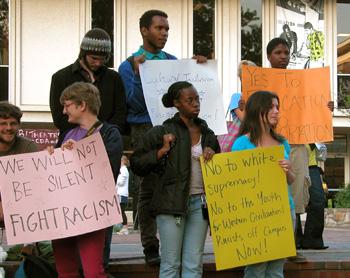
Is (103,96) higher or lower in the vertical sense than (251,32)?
lower

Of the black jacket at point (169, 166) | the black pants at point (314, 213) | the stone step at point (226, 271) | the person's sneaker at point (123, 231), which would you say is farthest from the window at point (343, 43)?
the black jacket at point (169, 166)

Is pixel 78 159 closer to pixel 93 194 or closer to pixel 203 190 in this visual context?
pixel 93 194

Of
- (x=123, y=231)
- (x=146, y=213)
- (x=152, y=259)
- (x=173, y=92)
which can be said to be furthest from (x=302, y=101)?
(x=123, y=231)

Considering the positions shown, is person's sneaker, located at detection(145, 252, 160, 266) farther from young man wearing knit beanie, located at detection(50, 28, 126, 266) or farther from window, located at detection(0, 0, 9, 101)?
window, located at detection(0, 0, 9, 101)

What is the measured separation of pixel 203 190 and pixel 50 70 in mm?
16567

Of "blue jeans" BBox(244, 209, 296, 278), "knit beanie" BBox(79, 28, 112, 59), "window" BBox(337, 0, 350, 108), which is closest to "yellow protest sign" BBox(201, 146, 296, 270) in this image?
"blue jeans" BBox(244, 209, 296, 278)

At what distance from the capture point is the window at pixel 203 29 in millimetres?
22047

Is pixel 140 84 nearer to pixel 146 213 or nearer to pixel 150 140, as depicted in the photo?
pixel 150 140

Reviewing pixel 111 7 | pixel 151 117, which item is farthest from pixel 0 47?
pixel 151 117

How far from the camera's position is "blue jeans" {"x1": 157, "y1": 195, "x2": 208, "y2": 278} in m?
5.39

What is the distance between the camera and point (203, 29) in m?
22.1

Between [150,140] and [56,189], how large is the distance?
30.0 inches

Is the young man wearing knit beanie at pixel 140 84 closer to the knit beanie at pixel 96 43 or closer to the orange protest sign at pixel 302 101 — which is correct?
the knit beanie at pixel 96 43

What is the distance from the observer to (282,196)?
18.5ft
